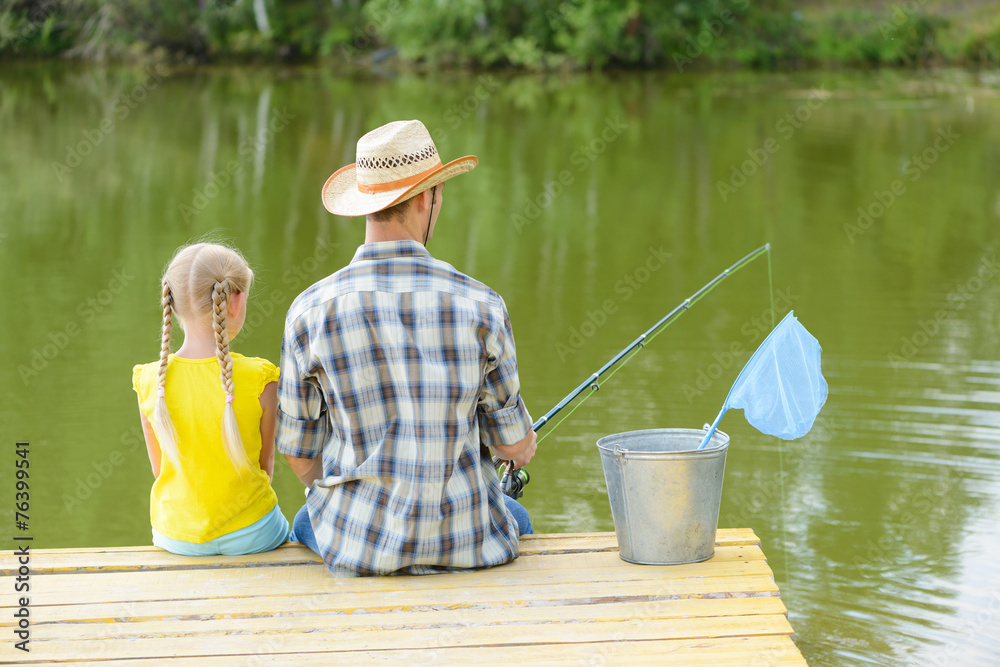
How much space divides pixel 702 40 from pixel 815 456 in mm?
20963

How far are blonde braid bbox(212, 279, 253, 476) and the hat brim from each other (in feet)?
0.98

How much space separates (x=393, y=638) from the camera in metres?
2.13

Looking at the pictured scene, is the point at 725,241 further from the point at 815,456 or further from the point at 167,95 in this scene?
the point at 167,95

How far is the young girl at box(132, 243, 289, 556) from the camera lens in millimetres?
2371

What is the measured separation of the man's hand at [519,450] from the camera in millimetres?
2395
